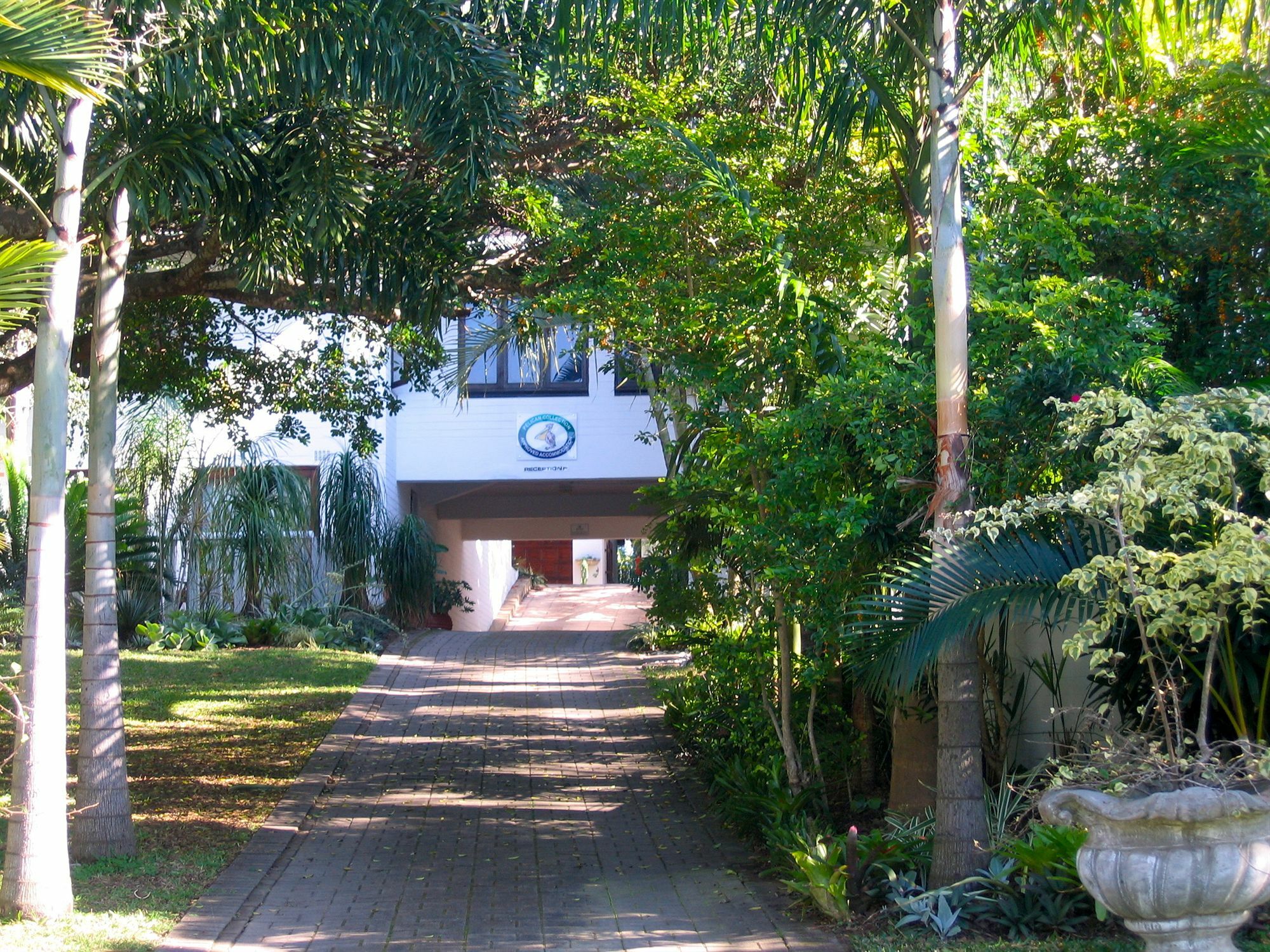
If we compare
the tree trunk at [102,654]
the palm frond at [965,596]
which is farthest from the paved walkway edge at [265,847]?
the palm frond at [965,596]

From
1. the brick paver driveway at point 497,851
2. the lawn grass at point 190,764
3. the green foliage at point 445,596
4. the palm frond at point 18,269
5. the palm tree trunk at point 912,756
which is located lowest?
the brick paver driveway at point 497,851

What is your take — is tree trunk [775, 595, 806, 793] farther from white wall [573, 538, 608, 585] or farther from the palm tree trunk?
white wall [573, 538, 608, 585]

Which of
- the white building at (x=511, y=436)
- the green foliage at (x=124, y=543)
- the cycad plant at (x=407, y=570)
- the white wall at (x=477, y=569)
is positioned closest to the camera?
the green foliage at (x=124, y=543)

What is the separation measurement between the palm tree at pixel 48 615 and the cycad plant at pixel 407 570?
46.8ft

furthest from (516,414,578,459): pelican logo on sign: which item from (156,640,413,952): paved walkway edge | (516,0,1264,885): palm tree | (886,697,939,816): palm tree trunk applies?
(886,697,939,816): palm tree trunk

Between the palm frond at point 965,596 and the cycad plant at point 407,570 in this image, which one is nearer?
the palm frond at point 965,596

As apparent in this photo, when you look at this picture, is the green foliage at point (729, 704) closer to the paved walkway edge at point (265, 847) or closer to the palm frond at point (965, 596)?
the palm frond at point (965, 596)

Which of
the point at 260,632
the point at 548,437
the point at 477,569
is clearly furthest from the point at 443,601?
the point at 477,569

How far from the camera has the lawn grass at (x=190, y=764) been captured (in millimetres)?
6109

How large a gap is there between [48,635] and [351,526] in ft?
46.4

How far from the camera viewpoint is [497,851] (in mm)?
7918

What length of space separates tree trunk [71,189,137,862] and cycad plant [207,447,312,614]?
1081 cm

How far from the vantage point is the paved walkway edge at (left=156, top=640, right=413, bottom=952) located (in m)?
6.04

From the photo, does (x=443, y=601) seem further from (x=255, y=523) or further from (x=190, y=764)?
(x=190, y=764)
